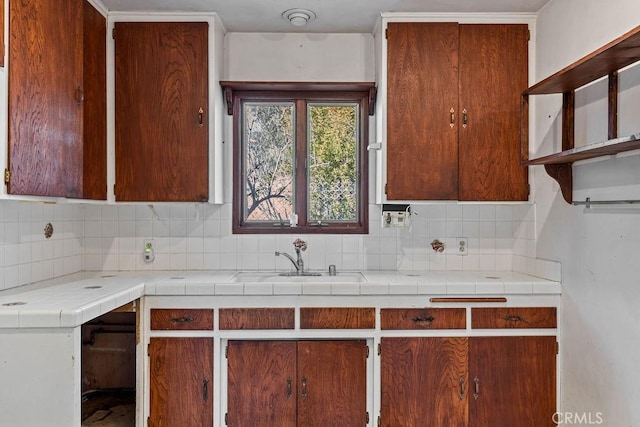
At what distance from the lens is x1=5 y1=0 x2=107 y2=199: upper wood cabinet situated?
1.82 m

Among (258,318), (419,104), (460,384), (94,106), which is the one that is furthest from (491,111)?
(94,106)

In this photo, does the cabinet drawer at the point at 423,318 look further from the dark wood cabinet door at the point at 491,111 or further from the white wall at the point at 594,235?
the dark wood cabinet door at the point at 491,111

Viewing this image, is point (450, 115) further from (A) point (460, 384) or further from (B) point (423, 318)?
(A) point (460, 384)

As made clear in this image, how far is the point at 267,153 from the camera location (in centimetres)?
302

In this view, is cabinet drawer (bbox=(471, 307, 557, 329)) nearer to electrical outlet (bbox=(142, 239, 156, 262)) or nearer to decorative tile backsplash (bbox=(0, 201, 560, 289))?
decorative tile backsplash (bbox=(0, 201, 560, 289))

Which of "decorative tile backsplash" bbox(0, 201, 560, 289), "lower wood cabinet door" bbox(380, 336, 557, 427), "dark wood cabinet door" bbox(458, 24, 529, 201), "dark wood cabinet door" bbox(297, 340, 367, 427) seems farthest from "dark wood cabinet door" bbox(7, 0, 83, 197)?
"dark wood cabinet door" bbox(458, 24, 529, 201)

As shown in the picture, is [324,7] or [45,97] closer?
[45,97]

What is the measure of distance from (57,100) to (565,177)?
8.38 ft

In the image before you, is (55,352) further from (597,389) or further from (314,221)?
(597,389)

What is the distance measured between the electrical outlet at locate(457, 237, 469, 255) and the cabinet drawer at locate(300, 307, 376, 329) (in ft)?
3.03

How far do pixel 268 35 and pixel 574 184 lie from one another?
2.06 meters

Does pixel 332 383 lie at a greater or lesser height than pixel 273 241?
lesser

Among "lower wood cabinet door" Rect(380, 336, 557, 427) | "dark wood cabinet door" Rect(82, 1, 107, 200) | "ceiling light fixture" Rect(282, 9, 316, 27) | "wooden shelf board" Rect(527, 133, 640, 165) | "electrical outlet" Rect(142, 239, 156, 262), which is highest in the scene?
"ceiling light fixture" Rect(282, 9, 316, 27)

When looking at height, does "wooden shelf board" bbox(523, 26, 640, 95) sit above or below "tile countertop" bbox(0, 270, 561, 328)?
above
